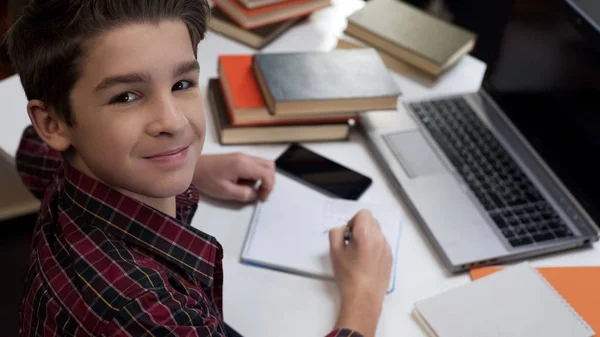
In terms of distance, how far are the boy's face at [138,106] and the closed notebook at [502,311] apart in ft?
1.36

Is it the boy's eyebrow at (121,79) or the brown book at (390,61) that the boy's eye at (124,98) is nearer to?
the boy's eyebrow at (121,79)

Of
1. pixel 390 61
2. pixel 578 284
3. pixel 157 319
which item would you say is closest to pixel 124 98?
pixel 157 319

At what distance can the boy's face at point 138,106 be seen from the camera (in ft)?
2.34

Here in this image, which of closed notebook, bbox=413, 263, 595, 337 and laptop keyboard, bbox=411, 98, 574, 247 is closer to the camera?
closed notebook, bbox=413, 263, 595, 337

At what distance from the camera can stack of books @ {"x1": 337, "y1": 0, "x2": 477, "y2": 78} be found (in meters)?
1.40

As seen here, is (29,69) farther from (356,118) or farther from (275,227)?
(356,118)

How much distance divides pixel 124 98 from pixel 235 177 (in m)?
0.37

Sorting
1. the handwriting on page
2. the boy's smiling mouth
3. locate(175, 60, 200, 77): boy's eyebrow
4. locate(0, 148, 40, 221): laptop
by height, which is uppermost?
locate(175, 60, 200, 77): boy's eyebrow

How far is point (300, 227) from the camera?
3.40 feet

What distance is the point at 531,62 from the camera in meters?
1.17

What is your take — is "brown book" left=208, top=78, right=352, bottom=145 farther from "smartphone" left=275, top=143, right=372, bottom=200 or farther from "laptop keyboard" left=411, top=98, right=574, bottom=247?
"laptop keyboard" left=411, top=98, right=574, bottom=247

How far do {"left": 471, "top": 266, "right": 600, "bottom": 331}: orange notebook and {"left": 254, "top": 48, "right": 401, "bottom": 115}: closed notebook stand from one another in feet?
1.29

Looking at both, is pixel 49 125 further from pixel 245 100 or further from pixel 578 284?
pixel 578 284

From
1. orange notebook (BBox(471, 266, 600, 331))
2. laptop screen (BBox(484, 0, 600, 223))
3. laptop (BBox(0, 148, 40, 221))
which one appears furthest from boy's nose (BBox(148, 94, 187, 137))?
laptop (BBox(0, 148, 40, 221))
